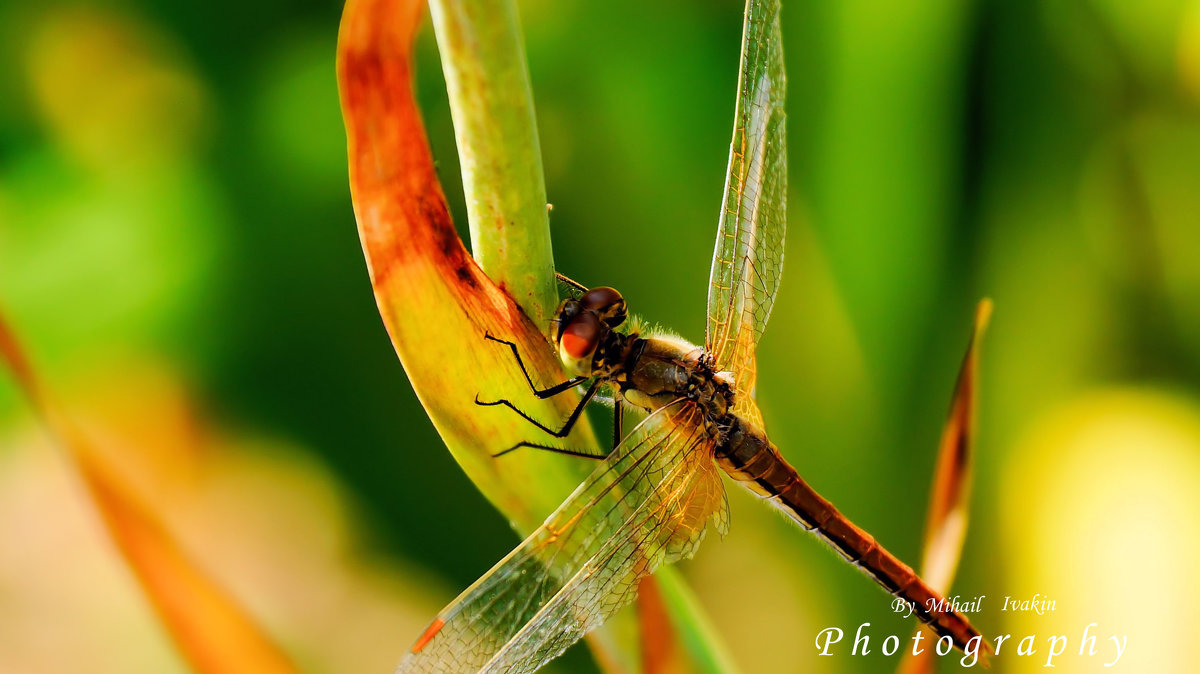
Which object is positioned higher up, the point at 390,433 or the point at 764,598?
the point at 390,433

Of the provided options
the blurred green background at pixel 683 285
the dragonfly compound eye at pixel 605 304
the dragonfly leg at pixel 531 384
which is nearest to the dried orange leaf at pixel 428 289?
the dragonfly leg at pixel 531 384

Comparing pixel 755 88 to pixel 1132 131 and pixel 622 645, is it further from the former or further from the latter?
pixel 1132 131

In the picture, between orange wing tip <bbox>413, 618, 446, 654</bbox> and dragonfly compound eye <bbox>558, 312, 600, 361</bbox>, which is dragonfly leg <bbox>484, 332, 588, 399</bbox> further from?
orange wing tip <bbox>413, 618, 446, 654</bbox>

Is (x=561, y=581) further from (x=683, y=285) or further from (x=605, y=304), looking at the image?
(x=683, y=285)

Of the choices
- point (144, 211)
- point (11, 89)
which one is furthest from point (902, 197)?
point (11, 89)

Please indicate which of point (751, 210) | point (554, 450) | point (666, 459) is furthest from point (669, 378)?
point (554, 450)

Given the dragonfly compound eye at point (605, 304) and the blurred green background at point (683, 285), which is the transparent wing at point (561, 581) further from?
the blurred green background at point (683, 285)

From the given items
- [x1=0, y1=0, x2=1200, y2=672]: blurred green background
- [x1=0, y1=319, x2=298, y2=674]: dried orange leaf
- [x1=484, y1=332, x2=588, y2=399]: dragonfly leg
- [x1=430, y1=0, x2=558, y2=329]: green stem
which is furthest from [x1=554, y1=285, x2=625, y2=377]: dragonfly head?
[x1=0, y1=319, x2=298, y2=674]: dried orange leaf
